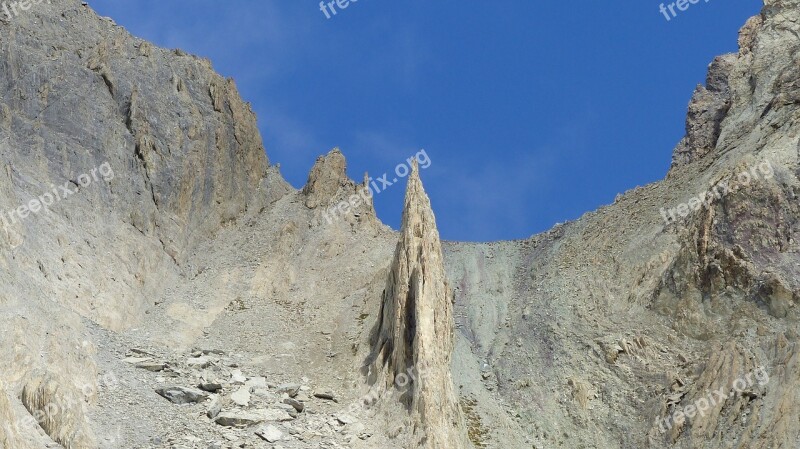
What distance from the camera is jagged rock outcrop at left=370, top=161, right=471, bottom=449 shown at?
39.4 meters

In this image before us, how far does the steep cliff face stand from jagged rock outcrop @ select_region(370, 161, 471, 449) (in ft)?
0.42

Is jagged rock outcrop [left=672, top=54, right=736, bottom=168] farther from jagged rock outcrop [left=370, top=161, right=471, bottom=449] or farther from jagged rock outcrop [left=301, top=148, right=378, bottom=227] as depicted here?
jagged rock outcrop [left=370, top=161, right=471, bottom=449]

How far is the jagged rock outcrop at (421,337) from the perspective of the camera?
39.4m

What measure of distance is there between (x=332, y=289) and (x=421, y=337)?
531 inches

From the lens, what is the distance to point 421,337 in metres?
42.0

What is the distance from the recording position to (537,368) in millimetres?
48062

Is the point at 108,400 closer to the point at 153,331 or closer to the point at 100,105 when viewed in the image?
the point at 153,331

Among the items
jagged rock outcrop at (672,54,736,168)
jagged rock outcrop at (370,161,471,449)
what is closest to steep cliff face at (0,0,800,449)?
jagged rock outcrop at (370,161,471,449)

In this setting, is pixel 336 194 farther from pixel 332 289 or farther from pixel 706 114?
pixel 706 114

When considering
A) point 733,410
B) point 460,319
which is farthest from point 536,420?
point 460,319

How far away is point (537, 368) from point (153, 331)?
1691 cm

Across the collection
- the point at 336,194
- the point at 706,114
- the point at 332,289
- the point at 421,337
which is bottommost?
the point at 421,337

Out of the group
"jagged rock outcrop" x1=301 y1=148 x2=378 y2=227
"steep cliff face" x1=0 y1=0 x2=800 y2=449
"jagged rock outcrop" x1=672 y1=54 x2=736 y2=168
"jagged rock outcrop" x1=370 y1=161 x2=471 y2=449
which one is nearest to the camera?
"steep cliff face" x1=0 y1=0 x2=800 y2=449

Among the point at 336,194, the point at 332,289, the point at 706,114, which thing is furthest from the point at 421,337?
the point at 706,114
